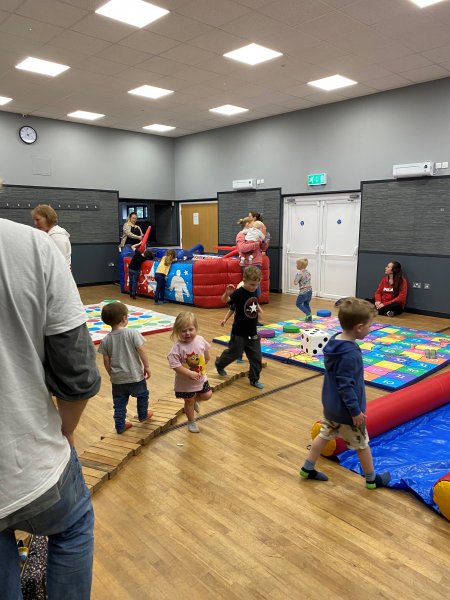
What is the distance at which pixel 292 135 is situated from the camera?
937 centimetres

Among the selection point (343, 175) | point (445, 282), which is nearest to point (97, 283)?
point (343, 175)

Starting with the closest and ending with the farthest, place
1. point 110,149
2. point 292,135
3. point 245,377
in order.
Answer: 1. point 245,377
2. point 292,135
3. point 110,149

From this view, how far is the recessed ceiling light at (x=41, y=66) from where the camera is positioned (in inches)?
255

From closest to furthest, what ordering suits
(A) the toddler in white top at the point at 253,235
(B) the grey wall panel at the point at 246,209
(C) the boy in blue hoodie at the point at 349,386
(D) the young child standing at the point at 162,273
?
(C) the boy in blue hoodie at the point at 349,386, (A) the toddler in white top at the point at 253,235, (D) the young child standing at the point at 162,273, (B) the grey wall panel at the point at 246,209

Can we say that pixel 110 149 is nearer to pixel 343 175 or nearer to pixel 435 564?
pixel 343 175

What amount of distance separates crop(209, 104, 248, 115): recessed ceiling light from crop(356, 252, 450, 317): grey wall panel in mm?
3925

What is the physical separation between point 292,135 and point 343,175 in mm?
1558

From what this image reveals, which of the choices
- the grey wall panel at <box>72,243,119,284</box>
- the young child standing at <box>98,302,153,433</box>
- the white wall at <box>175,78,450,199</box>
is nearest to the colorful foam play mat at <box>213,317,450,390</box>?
the young child standing at <box>98,302,153,433</box>

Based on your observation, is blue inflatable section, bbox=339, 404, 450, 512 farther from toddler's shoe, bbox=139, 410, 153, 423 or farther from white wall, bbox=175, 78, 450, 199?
white wall, bbox=175, 78, 450, 199

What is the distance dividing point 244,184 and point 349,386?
8408mm

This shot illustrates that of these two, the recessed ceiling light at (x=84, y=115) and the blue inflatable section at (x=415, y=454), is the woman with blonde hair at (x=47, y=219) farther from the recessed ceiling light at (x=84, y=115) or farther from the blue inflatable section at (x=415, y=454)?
the recessed ceiling light at (x=84, y=115)

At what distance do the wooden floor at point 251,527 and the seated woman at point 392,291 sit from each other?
460cm

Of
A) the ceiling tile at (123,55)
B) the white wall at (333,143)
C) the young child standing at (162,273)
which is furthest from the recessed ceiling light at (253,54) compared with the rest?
the young child standing at (162,273)

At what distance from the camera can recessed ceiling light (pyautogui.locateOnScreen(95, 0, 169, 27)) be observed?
472 cm
